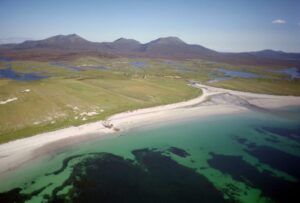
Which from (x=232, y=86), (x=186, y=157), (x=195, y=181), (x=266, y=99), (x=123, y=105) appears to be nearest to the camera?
(x=195, y=181)

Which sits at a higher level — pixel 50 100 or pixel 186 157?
pixel 50 100

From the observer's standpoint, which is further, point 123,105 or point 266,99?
point 266,99

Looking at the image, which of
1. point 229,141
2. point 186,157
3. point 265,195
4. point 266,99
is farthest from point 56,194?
point 266,99

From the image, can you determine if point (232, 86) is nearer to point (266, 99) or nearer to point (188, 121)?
point (266, 99)

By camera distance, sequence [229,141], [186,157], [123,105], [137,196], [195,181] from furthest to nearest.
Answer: [123,105], [229,141], [186,157], [195,181], [137,196]

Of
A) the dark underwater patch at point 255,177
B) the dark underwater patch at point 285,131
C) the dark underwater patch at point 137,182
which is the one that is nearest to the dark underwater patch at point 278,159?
the dark underwater patch at point 255,177

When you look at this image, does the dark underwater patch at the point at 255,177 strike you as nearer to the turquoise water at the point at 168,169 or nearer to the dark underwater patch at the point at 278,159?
the turquoise water at the point at 168,169

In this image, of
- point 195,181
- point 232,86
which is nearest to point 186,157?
point 195,181
